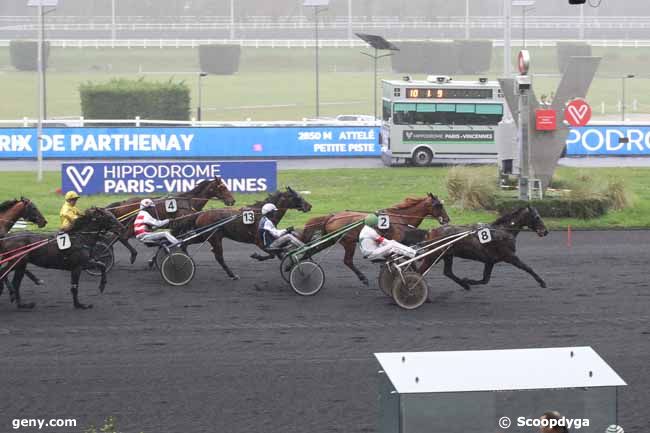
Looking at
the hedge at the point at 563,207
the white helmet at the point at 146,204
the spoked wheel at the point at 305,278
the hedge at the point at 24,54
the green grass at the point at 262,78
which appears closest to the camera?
the spoked wheel at the point at 305,278

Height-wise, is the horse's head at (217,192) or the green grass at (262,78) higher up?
the green grass at (262,78)

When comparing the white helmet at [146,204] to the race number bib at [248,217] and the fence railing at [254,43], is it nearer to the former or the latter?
the race number bib at [248,217]

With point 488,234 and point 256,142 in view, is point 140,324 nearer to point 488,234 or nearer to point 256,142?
point 488,234

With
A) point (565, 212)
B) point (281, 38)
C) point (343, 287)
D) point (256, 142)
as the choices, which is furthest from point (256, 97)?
point (343, 287)

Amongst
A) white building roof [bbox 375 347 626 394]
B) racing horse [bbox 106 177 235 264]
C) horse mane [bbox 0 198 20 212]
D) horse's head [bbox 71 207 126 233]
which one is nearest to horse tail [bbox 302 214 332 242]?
racing horse [bbox 106 177 235 264]

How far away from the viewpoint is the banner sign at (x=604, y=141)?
36.3 meters

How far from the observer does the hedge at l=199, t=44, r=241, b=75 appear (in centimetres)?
6875

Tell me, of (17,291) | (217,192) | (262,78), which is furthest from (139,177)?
(262,78)

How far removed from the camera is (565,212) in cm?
2341

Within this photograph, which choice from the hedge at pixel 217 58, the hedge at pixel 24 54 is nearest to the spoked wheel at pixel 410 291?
the hedge at pixel 217 58

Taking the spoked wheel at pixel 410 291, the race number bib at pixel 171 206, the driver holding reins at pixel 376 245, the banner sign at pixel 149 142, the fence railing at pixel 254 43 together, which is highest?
the fence railing at pixel 254 43

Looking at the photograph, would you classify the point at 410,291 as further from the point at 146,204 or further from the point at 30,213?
Answer: the point at 30,213

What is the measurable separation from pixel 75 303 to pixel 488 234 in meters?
5.64

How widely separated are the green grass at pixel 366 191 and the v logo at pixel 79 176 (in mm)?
486
